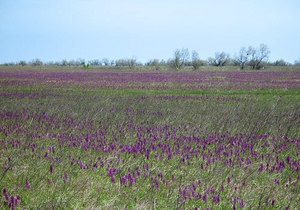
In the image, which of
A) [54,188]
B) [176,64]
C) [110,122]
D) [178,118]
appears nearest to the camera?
[54,188]

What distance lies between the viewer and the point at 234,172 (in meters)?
4.90

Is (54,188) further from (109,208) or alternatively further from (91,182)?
(109,208)

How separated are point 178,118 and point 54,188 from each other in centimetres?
623

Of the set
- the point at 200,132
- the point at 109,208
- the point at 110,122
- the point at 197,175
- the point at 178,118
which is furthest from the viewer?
the point at 178,118

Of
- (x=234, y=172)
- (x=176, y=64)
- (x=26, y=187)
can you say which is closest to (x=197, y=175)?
(x=234, y=172)

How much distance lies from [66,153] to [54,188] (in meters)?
1.71

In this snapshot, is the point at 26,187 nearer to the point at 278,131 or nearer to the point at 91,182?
the point at 91,182

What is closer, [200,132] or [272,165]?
[272,165]

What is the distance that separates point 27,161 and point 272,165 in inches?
170

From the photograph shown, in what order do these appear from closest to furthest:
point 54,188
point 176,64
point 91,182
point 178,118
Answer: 1. point 54,188
2. point 91,182
3. point 178,118
4. point 176,64

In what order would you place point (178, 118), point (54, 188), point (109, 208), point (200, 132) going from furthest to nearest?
point (178, 118) → point (200, 132) → point (54, 188) → point (109, 208)

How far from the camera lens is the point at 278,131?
7664 millimetres

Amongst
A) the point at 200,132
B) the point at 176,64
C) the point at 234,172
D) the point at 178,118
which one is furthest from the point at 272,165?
the point at 176,64

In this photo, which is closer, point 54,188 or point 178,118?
point 54,188
